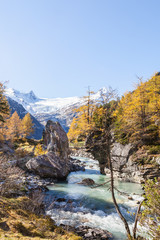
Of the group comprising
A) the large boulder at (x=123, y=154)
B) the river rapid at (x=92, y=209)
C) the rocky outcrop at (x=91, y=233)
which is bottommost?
the river rapid at (x=92, y=209)

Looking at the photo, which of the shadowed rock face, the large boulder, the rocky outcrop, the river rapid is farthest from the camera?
the large boulder

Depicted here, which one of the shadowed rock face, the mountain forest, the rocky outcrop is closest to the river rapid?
the mountain forest

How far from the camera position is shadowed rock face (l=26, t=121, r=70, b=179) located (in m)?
20.8

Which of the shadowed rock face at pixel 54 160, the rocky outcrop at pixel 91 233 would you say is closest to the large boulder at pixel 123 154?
the shadowed rock face at pixel 54 160

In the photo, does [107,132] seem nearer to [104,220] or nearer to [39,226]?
[39,226]

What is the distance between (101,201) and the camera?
14375 millimetres

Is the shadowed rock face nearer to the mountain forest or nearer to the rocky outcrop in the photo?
the mountain forest

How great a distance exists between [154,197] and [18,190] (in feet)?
40.5

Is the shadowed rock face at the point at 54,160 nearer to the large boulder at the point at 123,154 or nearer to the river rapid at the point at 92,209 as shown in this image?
the river rapid at the point at 92,209

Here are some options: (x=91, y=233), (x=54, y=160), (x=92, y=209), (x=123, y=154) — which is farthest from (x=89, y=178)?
(x=91, y=233)

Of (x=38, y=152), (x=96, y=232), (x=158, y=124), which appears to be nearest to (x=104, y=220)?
(x=96, y=232)

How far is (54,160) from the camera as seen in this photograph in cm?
2184

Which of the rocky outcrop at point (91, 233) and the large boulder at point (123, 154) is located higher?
the large boulder at point (123, 154)

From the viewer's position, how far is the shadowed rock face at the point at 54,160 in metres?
20.8
